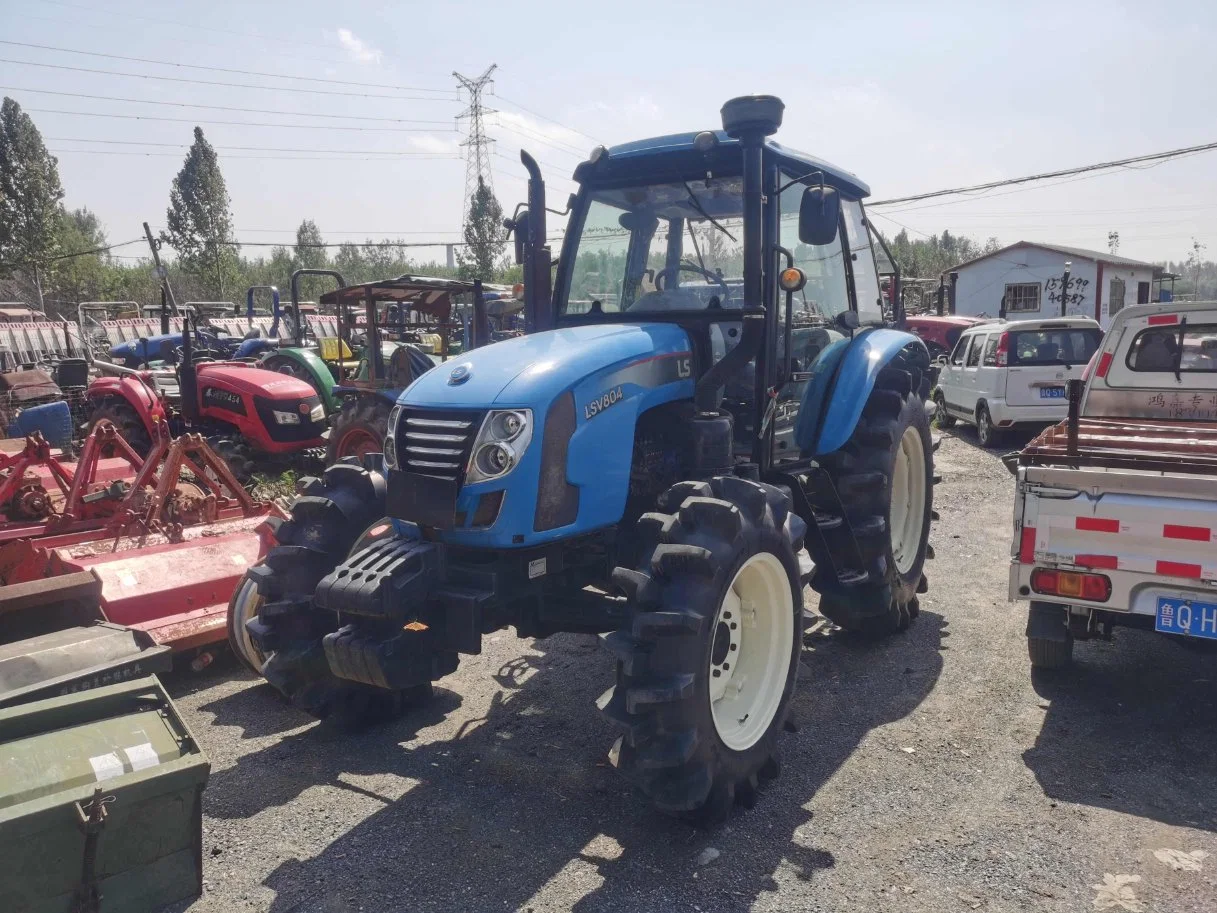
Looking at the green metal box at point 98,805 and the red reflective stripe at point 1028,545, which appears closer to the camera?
the green metal box at point 98,805

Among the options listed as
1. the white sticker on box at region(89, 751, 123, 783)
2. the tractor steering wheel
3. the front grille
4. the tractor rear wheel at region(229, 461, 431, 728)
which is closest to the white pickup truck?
the tractor steering wheel

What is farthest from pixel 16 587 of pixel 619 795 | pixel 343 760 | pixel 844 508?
pixel 844 508

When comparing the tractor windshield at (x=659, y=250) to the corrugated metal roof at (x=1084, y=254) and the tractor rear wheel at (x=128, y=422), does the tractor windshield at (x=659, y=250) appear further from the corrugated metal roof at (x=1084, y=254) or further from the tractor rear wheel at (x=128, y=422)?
the corrugated metal roof at (x=1084, y=254)

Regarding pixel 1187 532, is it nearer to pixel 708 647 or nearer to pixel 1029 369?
pixel 708 647

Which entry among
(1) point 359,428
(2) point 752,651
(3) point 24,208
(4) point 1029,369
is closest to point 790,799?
(2) point 752,651

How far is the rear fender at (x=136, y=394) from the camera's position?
394 inches

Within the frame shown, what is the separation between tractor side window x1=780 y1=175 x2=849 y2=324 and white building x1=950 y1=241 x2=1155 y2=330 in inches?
1175

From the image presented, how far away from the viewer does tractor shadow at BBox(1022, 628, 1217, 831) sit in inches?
141

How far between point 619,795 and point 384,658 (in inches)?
43.4

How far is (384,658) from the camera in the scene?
3.33 meters

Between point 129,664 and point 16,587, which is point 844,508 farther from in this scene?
point 16,587

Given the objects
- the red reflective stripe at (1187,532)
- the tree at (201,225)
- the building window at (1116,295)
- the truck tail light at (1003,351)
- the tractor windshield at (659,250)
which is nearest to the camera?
the red reflective stripe at (1187,532)

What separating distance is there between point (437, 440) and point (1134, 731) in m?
3.32

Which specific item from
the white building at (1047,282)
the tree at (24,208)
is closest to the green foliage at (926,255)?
the white building at (1047,282)
